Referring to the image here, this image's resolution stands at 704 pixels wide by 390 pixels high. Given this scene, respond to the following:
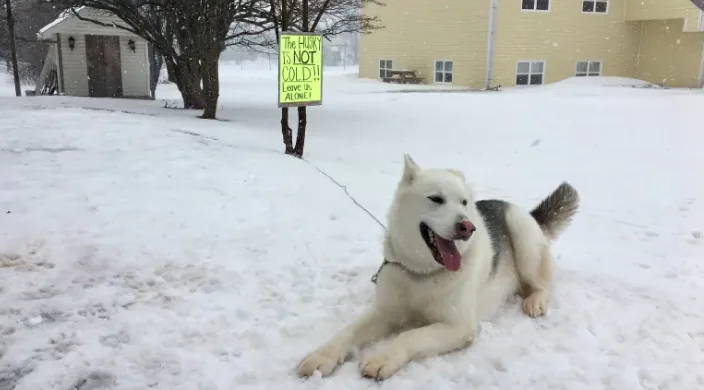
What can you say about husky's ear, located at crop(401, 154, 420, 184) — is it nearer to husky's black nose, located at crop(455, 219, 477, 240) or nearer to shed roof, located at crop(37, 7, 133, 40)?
husky's black nose, located at crop(455, 219, 477, 240)

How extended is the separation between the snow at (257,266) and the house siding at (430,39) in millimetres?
18341

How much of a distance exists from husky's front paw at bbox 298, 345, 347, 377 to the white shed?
22.2 metres

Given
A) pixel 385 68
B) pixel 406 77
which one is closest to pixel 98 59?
pixel 406 77

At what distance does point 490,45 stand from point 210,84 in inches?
667

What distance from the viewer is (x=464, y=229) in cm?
287

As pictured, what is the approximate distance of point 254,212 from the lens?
19.2 ft

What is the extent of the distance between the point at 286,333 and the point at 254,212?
263cm

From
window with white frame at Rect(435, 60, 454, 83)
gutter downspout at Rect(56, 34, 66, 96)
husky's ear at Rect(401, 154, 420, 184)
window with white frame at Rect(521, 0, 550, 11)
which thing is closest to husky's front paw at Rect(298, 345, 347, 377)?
husky's ear at Rect(401, 154, 420, 184)

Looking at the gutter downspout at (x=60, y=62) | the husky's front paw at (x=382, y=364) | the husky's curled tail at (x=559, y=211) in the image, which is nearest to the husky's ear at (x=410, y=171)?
the husky's front paw at (x=382, y=364)

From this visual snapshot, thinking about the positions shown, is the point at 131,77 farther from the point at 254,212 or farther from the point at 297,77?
the point at 254,212

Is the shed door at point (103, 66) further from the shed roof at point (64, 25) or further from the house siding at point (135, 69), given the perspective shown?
the shed roof at point (64, 25)

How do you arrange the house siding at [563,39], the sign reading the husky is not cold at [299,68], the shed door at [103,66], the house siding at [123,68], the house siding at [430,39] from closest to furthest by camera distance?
1. the sign reading the husky is not cold at [299,68]
2. the house siding at [123,68]
3. the shed door at [103,66]
4. the house siding at [563,39]
5. the house siding at [430,39]

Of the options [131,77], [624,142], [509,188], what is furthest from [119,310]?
[131,77]

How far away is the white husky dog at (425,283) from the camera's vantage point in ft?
9.70
